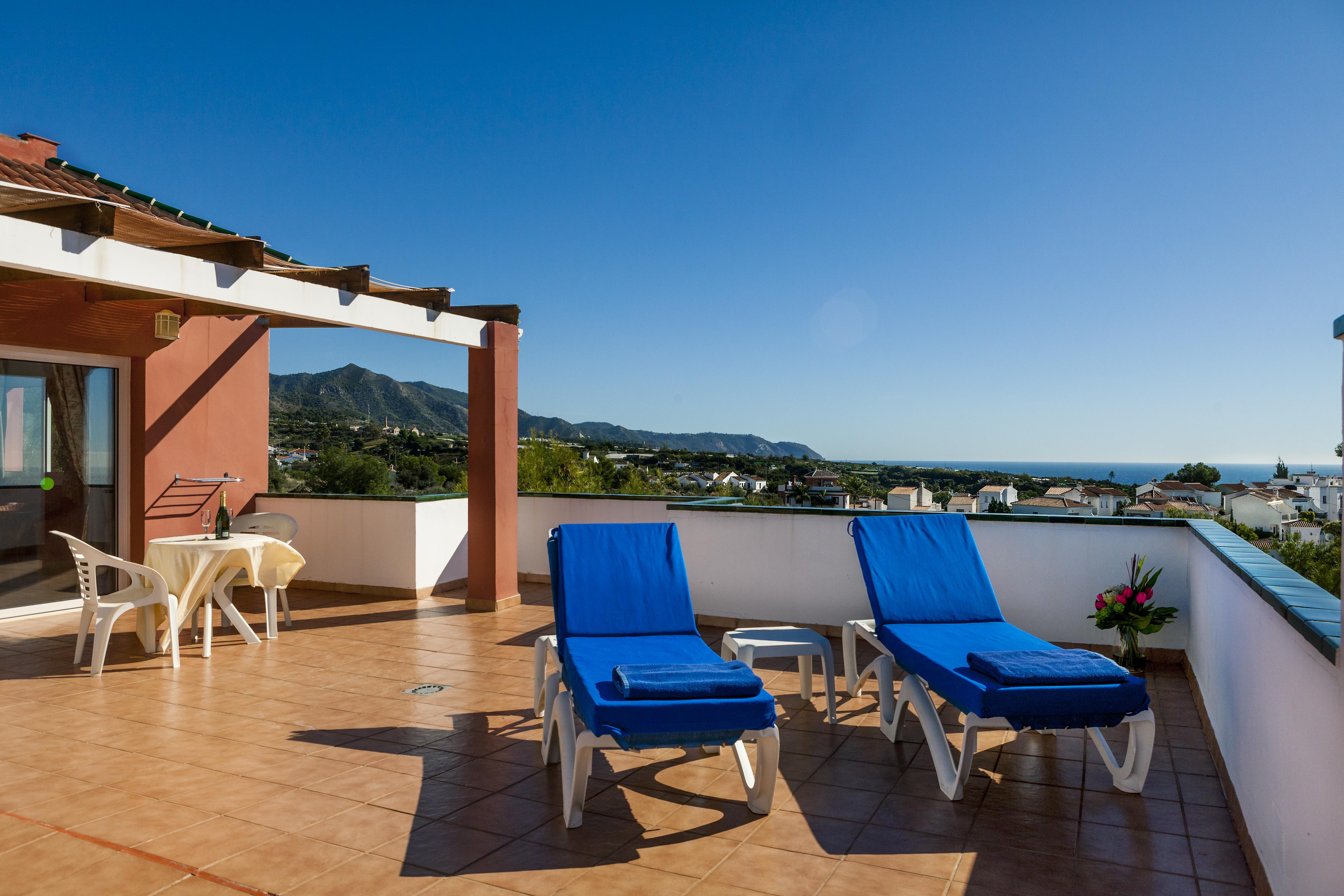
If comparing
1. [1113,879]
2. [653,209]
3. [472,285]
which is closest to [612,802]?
[1113,879]

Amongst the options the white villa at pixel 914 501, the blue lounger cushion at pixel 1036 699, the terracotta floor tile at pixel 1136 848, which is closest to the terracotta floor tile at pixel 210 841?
the blue lounger cushion at pixel 1036 699

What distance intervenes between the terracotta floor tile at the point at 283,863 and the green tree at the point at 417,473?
1594 cm

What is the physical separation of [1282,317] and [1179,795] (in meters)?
39.2

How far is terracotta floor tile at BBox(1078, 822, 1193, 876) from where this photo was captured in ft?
9.26

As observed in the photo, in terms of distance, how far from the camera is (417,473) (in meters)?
21.8

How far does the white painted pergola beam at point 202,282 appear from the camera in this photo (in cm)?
432

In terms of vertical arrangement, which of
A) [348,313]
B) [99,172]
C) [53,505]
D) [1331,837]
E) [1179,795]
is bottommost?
[1179,795]

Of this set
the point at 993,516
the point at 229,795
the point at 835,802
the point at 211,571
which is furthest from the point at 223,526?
the point at 993,516

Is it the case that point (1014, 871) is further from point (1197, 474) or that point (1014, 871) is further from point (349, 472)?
point (349, 472)

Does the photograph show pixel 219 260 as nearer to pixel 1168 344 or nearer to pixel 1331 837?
pixel 1331 837

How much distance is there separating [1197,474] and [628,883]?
8.54m

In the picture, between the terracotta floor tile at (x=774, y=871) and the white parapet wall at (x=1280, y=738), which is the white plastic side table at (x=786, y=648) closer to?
the terracotta floor tile at (x=774, y=871)

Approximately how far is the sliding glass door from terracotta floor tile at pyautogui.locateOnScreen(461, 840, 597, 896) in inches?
254

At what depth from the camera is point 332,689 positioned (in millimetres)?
5113
